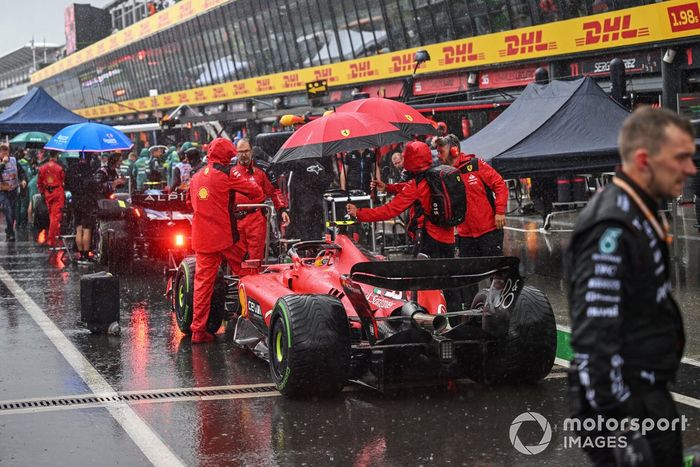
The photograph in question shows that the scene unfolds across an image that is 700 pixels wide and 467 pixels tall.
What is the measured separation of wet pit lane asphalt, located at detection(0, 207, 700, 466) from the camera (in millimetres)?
6516

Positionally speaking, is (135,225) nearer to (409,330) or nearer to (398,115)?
(398,115)

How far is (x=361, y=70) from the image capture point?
37.9 meters

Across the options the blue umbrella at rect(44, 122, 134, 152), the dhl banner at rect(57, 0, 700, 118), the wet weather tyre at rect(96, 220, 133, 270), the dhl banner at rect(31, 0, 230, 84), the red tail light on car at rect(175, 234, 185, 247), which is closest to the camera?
the red tail light on car at rect(175, 234, 185, 247)

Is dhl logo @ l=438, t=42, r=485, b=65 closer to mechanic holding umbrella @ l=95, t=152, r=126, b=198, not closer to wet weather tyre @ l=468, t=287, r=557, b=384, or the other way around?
mechanic holding umbrella @ l=95, t=152, r=126, b=198

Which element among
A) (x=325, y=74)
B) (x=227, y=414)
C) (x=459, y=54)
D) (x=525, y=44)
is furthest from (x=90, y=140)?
(x=325, y=74)

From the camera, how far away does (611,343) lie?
3.57 m

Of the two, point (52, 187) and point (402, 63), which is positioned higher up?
point (402, 63)

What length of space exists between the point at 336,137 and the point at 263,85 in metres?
34.7

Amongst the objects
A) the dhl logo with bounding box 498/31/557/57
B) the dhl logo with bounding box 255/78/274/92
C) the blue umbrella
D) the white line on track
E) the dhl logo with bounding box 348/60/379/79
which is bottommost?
the white line on track

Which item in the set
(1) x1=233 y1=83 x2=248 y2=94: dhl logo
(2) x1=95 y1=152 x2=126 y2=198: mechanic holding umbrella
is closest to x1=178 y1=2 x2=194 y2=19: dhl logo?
(1) x1=233 y1=83 x2=248 y2=94: dhl logo

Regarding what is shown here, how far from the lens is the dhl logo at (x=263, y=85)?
45.7 meters

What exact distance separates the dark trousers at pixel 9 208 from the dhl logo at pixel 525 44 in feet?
45.5

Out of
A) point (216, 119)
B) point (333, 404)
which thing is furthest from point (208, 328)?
point (216, 119)

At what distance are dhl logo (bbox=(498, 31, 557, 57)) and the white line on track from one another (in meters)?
18.4
